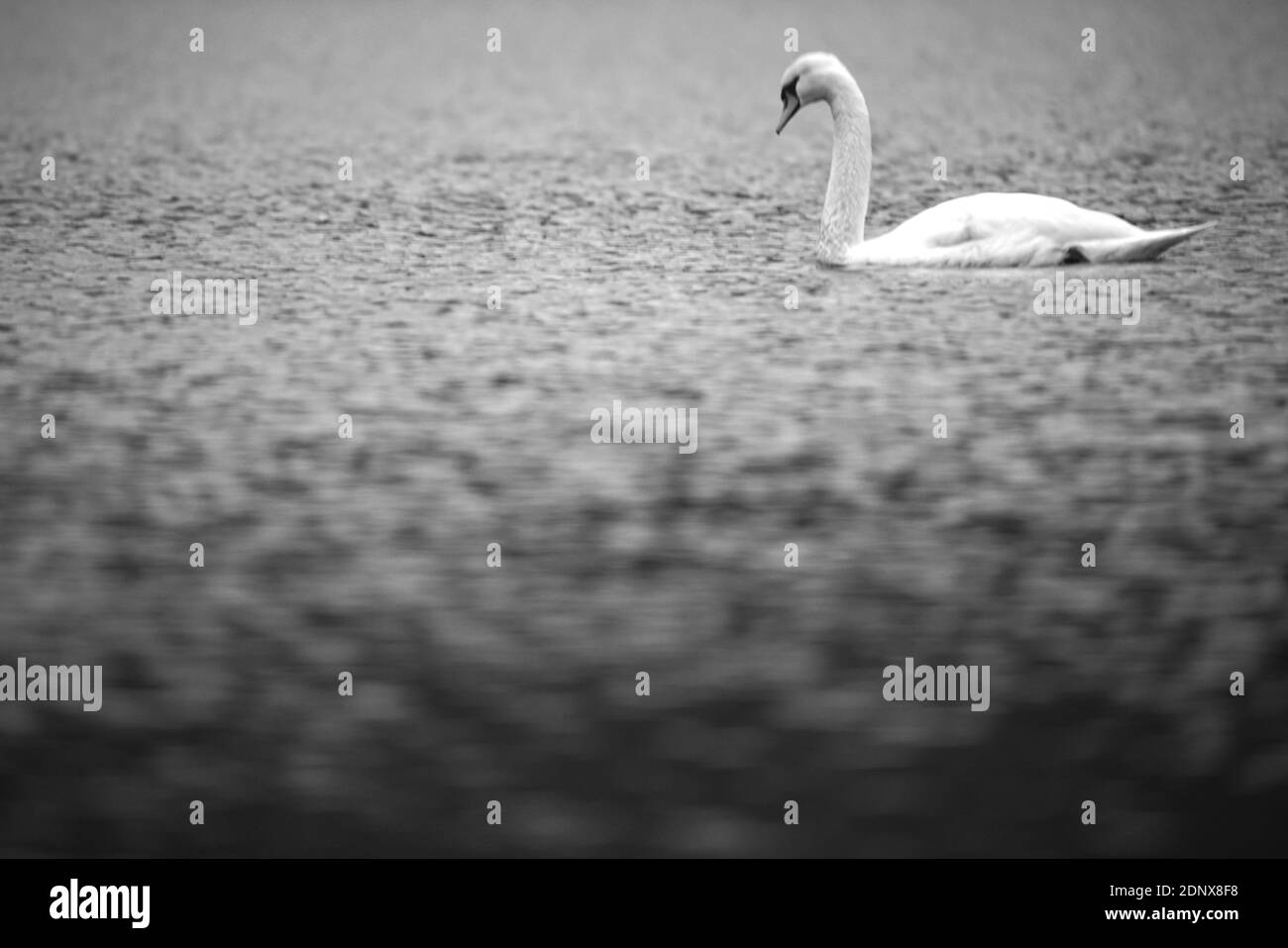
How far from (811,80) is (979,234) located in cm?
197

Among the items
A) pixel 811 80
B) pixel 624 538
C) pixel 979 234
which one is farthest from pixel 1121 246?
pixel 624 538

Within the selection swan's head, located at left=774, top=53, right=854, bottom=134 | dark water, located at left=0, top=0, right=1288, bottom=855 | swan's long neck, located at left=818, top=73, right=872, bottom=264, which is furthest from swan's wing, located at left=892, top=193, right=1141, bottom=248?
swan's head, located at left=774, top=53, right=854, bottom=134

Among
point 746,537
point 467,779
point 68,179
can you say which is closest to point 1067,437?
point 746,537

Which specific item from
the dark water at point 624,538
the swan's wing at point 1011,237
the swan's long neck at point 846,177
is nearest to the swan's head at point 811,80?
the swan's long neck at point 846,177

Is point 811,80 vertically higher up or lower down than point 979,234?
higher up

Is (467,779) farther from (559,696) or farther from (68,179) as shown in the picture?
(68,179)

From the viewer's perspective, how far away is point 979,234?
12852mm

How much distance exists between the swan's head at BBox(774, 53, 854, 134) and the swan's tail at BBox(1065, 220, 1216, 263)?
200 cm

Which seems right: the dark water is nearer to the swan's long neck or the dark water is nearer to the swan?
the swan

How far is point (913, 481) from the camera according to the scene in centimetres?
812

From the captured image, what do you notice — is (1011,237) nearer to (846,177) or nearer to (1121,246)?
(1121,246)

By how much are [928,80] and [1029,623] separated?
2814 cm

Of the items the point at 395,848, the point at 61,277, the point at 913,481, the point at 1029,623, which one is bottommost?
the point at 395,848

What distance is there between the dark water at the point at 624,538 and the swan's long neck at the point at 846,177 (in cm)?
30
